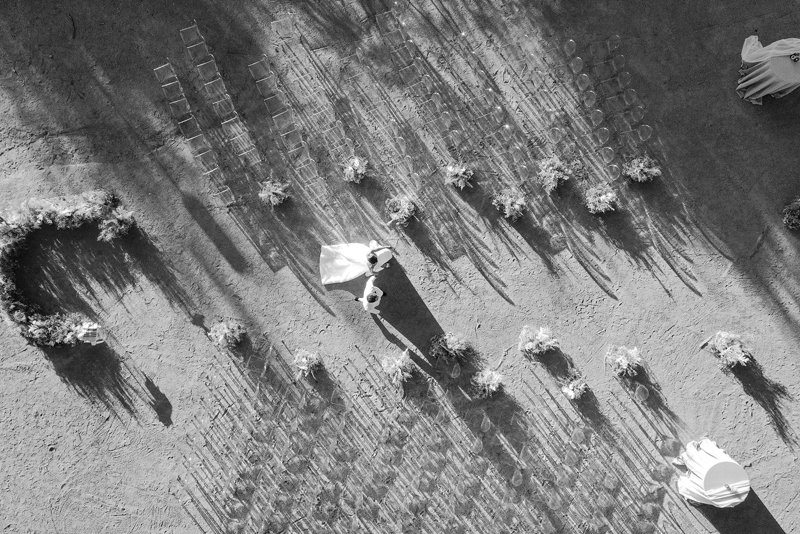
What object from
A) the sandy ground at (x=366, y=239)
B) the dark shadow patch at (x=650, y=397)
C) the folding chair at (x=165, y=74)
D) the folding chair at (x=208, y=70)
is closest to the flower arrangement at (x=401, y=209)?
the sandy ground at (x=366, y=239)

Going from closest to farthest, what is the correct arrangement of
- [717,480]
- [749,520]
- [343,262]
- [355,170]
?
[717,480] → [343,262] → [355,170] → [749,520]

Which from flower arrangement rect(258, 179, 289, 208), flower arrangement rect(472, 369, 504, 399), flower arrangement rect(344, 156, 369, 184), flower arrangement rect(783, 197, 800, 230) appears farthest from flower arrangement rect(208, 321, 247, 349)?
flower arrangement rect(783, 197, 800, 230)

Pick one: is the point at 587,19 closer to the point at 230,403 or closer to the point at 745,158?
the point at 745,158

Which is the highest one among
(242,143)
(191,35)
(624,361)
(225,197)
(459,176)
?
(191,35)

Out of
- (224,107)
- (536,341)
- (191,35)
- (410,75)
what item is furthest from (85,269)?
(536,341)

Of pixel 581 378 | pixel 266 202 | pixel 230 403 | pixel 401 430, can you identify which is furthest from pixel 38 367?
pixel 581 378

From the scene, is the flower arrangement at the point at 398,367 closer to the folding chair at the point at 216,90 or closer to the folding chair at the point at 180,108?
the folding chair at the point at 216,90

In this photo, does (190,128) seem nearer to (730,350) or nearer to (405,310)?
(405,310)
